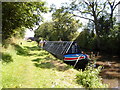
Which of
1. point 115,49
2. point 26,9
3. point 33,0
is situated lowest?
point 115,49

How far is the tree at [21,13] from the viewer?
6.38m

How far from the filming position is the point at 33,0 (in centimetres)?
669

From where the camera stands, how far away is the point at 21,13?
6.78 metres

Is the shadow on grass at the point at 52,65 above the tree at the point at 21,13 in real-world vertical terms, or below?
below

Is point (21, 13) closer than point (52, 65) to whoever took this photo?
Yes

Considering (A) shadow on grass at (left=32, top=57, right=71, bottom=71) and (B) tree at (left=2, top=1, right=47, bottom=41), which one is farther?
(A) shadow on grass at (left=32, top=57, right=71, bottom=71)

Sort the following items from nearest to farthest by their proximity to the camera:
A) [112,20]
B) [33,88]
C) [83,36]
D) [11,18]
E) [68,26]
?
[33,88] → [11,18] → [112,20] → [83,36] → [68,26]

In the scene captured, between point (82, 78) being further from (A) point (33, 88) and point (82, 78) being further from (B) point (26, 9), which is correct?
(B) point (26, 9)

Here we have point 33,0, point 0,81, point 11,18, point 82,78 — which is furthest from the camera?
point 11,18

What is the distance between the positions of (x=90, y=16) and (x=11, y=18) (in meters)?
14.2

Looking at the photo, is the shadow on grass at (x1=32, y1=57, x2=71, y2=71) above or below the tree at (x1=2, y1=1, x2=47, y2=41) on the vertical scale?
below

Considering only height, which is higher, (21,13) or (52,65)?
(21,13)

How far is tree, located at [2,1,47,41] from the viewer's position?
6375 millimetres

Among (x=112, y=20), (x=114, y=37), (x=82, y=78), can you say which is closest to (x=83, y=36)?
(x=112, y=20)
